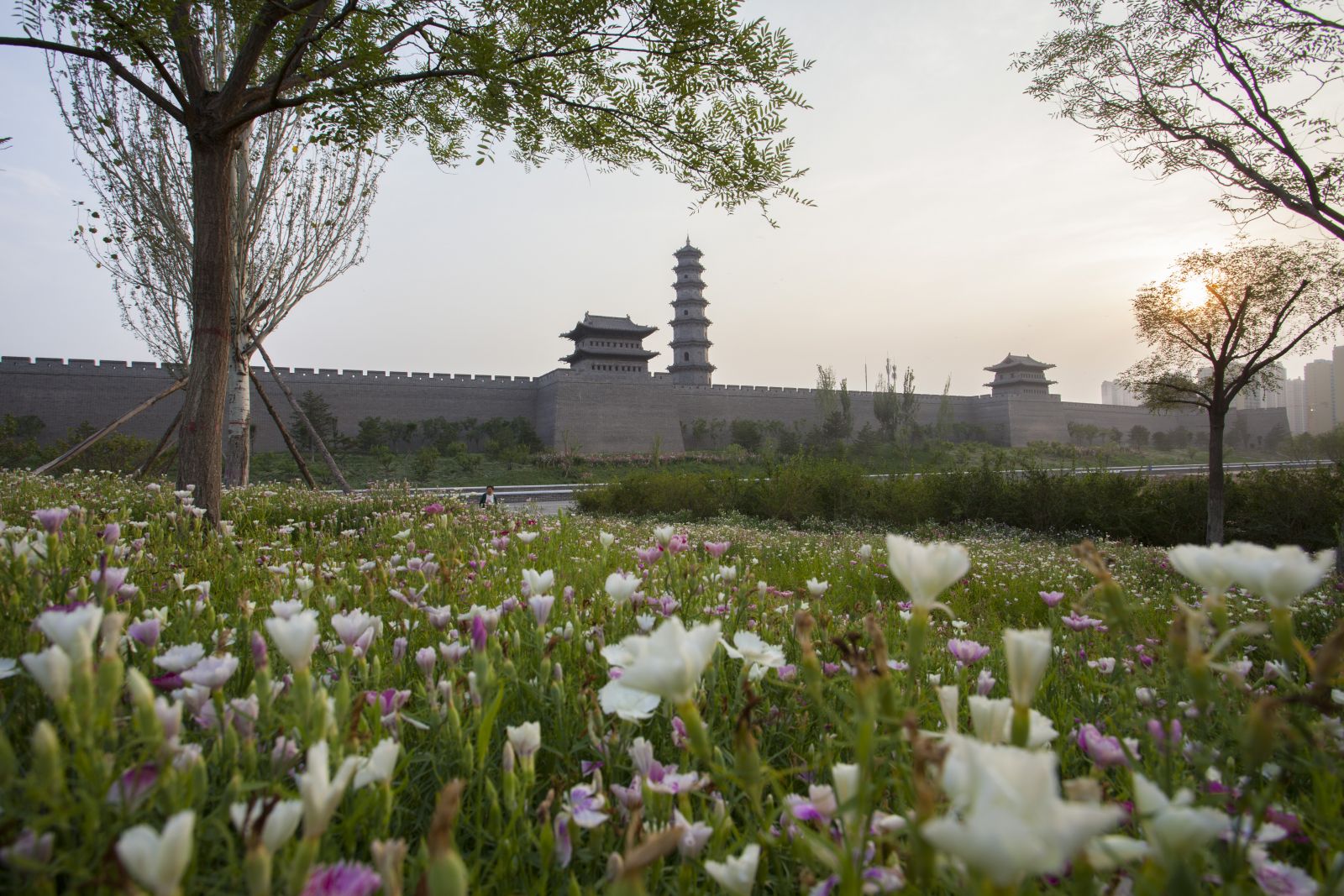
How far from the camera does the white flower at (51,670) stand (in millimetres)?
729

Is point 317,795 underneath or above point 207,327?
underneath

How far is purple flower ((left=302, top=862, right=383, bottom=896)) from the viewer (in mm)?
669

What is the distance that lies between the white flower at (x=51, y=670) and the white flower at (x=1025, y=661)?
1.04 m

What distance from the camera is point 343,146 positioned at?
175 inches

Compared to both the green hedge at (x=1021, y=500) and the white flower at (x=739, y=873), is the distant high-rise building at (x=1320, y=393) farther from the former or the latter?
the white flower at (x=739, y=873)

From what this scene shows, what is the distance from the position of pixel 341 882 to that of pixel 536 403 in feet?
114

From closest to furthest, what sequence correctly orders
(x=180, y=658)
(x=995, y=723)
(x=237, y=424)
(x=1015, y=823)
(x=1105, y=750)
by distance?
(x=1015, y=823), (x=995, y=723), (x=1105, y=750), (x=180, y=658), (x=237, y=424)

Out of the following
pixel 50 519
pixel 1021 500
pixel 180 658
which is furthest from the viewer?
pixel 1021 500

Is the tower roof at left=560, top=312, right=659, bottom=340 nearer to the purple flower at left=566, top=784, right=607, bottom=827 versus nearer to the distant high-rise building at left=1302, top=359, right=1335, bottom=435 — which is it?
the purple flower at left=566, top=784, right=607, bottom=827

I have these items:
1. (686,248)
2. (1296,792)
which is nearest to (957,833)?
(1296,792)

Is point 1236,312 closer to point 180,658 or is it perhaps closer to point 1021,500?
point 1021,500

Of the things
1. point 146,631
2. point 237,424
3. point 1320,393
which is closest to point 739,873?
point 146,631

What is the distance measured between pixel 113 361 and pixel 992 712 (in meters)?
34.4

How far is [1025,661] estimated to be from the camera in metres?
0.73
